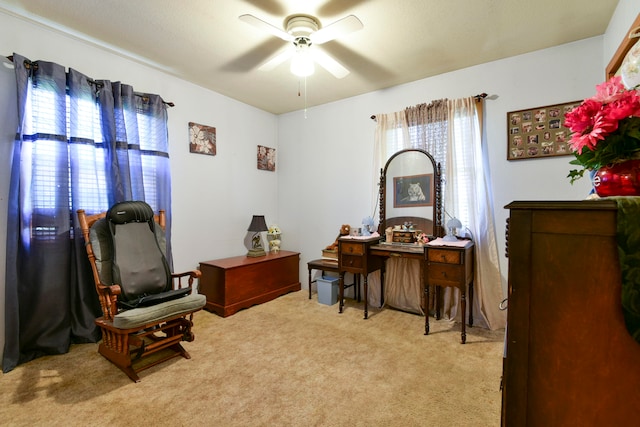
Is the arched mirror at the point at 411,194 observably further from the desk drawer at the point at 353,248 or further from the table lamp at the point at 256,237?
the table lamp at the point at 256,237

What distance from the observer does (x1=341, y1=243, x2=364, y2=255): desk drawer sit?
2995mm

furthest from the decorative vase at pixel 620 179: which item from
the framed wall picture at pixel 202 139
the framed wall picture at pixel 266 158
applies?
the framed wall picture at pixel 266 158

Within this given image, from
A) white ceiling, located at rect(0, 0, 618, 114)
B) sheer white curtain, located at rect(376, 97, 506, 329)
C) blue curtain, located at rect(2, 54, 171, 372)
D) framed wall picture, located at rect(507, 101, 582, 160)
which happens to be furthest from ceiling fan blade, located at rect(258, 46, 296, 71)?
framed wall picture, located at rect(507, 101, 582, 160)

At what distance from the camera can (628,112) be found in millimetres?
899

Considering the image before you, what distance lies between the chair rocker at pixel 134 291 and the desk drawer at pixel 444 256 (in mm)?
1933

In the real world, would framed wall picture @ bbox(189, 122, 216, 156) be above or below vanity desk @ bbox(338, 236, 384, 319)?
above

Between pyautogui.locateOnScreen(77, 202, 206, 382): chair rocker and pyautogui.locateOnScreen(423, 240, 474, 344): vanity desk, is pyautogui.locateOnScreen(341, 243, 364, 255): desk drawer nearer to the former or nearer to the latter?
pyautogui.locateOnScreen(423, 240, 474, 344): vanity desk

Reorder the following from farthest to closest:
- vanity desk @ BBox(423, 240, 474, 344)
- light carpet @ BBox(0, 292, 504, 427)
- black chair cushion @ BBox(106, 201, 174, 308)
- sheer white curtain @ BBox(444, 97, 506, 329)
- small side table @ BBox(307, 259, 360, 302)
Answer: small side table @ BBox(307, 259, 360, 302)
sheer white curtain @ BBox(444, 97, 506, 329)
vanity desk @ BBox(423, 240, 474, 344)
black chair cushion @ BBox(106, 201, 174, 308)
light carpet @ BBox(0, 292, 504, 427)

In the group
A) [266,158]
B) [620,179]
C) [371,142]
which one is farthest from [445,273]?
[266,158]

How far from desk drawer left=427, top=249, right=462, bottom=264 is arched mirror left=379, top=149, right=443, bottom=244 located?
19.5 inches

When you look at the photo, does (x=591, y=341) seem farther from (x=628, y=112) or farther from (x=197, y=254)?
(x=197, y=254)

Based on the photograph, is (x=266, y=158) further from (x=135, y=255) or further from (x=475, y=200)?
(x=475, y=200)

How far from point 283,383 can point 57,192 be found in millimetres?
2229

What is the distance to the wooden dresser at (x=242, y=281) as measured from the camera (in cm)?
309
